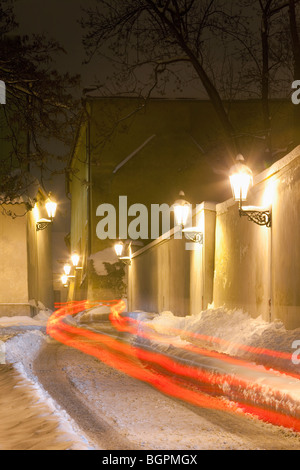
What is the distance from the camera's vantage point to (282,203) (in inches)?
397

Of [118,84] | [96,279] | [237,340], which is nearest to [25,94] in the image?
[237,340]

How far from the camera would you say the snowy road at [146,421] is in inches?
205

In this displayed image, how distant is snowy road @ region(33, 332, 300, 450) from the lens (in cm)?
520

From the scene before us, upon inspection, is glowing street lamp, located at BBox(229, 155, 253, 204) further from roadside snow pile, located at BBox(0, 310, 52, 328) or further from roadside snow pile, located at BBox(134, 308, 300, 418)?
roadside snow pile, located at BBox(0, 310, 52, 328)

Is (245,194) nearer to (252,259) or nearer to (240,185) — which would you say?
(240,185)

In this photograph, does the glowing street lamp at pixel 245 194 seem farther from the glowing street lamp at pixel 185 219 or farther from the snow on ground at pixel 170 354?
the glowing street lamp at pixel 185 219

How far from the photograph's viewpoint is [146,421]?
20.5 feet

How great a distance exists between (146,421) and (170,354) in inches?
195

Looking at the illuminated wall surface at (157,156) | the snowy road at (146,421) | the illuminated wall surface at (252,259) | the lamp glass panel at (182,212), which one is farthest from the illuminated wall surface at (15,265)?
the illuminated wall surface at (157,156)

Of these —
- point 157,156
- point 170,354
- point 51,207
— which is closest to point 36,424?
point 170,354

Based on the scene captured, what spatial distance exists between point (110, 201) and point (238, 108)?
8.98 metres

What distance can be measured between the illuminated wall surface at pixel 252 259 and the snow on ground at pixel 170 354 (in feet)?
1.38

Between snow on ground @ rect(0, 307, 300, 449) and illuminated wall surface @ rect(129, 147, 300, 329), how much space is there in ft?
1.38

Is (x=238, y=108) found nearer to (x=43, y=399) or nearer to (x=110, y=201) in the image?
(x=110, y=201)
